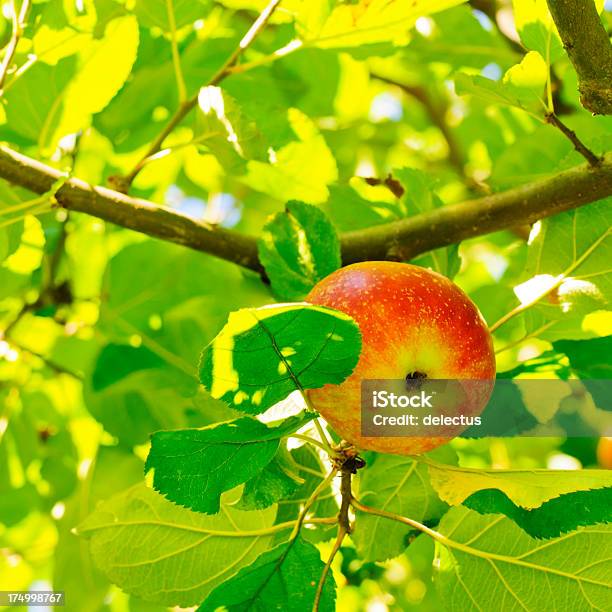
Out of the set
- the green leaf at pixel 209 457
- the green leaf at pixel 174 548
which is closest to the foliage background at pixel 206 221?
the green leaf at pixel 174 548

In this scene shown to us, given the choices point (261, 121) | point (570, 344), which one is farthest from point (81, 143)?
point (570, 344)

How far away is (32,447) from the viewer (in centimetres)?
147

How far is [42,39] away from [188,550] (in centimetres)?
69

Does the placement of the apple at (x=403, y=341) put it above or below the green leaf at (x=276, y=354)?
below

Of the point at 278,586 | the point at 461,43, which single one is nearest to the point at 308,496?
the point at 278,586

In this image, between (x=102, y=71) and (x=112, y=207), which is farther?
(x=102, y=71)

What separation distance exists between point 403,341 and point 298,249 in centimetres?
23

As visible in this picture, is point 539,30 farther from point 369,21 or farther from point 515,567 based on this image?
point 515,567

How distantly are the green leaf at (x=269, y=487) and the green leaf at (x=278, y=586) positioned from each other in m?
0.05

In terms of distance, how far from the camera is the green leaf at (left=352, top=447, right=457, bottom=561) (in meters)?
0.94

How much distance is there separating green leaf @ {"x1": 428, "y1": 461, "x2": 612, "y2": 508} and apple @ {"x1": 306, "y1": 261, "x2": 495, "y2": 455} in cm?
4

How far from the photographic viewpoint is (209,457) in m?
0.70

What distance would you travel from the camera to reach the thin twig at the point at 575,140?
0.86m

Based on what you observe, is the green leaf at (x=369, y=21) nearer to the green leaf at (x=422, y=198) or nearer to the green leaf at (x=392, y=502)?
the green leaf at (x=422, y=198)
